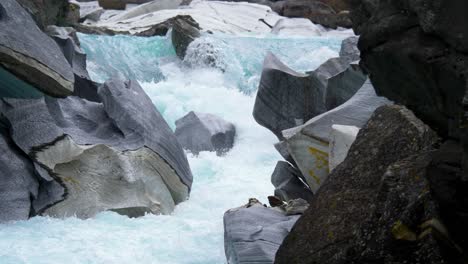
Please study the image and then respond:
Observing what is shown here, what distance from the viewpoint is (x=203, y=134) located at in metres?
11.3

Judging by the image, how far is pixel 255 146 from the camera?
459 inches

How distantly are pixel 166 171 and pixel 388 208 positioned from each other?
4.94 metres

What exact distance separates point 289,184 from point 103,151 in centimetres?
181

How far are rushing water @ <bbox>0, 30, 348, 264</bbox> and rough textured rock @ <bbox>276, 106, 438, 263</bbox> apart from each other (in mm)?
1896

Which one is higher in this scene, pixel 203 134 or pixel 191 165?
pixel 191 165

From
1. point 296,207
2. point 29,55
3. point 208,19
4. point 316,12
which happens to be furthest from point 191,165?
point 316,12

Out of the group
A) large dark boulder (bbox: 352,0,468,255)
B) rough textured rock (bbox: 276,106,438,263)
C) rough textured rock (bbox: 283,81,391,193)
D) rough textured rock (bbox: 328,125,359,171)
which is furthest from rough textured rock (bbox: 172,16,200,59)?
large dark boulder (bbox: 352,0,468,255)

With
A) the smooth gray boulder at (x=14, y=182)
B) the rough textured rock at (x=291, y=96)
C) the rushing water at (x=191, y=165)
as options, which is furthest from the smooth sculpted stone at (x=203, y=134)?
the smooth gray boulder at (x=14, y=182)

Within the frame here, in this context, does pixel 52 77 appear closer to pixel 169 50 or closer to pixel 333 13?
pixel 169 50

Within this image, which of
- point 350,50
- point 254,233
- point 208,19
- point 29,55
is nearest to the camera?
point 254,233

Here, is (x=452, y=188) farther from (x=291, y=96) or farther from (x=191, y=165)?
(x=191, y=165)

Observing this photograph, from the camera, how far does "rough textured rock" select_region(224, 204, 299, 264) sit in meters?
4.69

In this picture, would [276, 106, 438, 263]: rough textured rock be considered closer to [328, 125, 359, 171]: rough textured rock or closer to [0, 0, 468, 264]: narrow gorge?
[0, 0, 468, 264]: narrow gorge

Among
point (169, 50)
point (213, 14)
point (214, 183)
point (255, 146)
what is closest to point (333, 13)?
point (213, 14)
